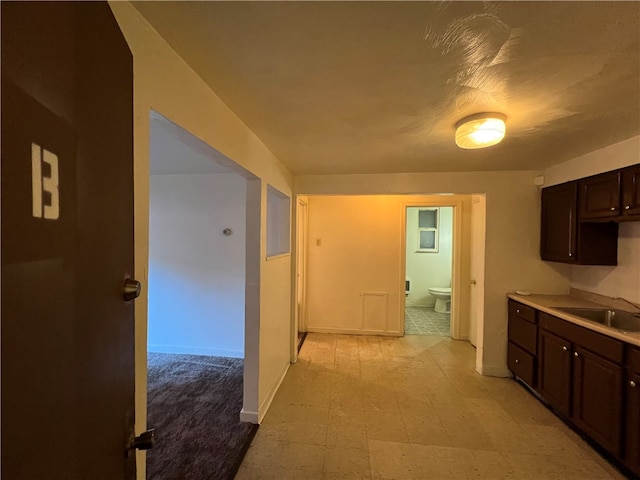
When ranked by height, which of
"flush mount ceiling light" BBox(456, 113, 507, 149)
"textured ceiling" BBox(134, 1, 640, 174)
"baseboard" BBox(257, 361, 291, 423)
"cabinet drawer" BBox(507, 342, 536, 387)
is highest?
"textured ceiling" BBox(134, 1, 640, 174)

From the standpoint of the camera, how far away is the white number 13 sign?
1.36 ft

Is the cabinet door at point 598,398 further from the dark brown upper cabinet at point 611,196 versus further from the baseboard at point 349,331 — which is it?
the baseboard at point 349,331

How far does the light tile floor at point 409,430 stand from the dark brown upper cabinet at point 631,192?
65.4 inches

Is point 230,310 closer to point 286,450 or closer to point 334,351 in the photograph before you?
point 334,351

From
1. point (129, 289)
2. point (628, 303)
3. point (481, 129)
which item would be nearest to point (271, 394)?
point (129, 289)

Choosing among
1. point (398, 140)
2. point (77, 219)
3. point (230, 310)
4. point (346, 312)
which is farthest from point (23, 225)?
point (346, 312)

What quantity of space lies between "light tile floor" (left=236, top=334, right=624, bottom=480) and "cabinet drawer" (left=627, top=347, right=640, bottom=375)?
0.70 meters

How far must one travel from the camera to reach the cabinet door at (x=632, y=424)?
169cm

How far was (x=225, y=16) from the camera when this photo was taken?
0.97 m

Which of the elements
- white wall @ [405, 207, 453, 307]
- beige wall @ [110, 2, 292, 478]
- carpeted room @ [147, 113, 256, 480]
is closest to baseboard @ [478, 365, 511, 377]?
beige wall @ [110, 2, 292, 478]

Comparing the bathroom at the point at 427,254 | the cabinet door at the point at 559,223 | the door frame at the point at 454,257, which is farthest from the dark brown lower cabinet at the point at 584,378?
the bathroom at the point at 427,254

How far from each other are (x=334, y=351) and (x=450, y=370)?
1.36 m

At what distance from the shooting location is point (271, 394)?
2.58 meters

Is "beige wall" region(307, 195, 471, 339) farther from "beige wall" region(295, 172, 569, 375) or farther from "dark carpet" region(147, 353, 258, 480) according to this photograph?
"dark carpet" region(147, 353, 258, 480)
